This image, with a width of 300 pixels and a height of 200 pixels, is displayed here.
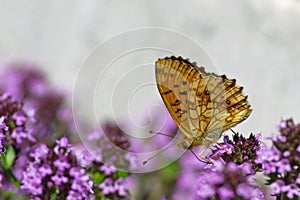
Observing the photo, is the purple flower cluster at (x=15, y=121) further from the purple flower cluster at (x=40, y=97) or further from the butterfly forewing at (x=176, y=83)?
the butterfly forewing at (x=176, y=83)

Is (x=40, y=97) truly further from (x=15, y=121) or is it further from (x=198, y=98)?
(x=198, y=98)

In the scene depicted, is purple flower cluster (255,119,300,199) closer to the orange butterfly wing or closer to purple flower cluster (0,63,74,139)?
the orange butterfly wing

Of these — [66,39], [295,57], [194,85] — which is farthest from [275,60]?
[194,85]

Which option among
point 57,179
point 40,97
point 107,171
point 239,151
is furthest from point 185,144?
point 40,97

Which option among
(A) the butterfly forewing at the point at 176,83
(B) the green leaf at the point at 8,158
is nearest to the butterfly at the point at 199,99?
(A) the butterfly forewing at the point at 176,83

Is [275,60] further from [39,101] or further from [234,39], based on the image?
[39,101]

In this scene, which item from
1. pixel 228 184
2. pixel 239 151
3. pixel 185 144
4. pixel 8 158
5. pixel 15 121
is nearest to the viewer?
pixel 228 184
